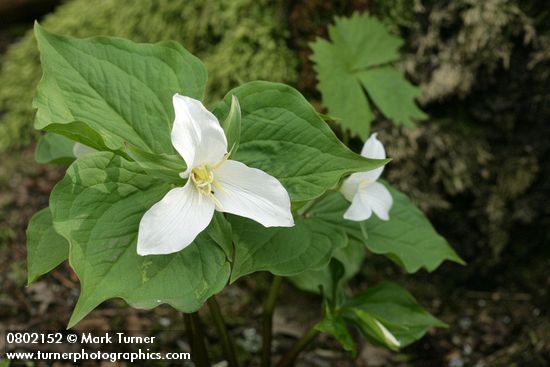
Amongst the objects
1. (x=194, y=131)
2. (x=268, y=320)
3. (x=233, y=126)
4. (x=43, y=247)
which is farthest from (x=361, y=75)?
(x=43, y=247)

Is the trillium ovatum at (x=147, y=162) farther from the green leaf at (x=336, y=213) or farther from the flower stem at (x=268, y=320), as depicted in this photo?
the flower stem at (x=268, y=320)

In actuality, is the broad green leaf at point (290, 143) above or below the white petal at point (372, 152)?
above

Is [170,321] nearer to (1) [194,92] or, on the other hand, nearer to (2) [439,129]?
(1) [194,92]

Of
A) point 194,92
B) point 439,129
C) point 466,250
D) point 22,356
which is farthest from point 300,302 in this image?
point 194,92

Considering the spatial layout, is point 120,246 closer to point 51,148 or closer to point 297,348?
point 51,148

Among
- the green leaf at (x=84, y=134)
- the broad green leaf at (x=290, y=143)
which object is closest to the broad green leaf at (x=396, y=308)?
the broad green leaf at (x=290, y=143)
